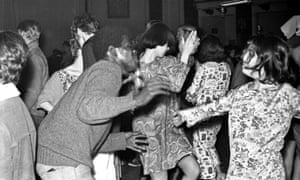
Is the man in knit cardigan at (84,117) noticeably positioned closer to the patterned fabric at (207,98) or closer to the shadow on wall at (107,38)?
the shadow on wall at (107,38)

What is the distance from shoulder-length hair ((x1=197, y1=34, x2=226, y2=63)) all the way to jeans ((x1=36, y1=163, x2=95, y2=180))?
2.20 metres

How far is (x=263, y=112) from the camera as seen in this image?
284 cm

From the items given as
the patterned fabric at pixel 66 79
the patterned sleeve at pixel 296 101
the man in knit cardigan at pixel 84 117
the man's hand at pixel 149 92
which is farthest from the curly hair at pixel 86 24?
the patterned sleeve at pixel 296 101

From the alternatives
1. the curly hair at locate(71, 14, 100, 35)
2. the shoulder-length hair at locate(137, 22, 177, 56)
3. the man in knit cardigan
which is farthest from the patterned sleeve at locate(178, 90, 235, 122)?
the curly hair at locate(71, 14, 100, 35)

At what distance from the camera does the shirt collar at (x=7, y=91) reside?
2.37 metres

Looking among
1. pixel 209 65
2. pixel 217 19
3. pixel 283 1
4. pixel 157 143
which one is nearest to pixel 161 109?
pixel 157 143

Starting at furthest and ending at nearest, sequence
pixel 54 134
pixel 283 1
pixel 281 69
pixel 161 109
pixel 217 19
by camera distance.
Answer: pixel 217 19, pixel 283 1, pixel 161 109, pixel 281 69, pixel 54 134

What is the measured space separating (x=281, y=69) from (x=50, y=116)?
1201 millimetres

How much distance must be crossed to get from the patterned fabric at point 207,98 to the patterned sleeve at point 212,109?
55.9 inches

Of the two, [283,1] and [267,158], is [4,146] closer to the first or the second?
[267,158]

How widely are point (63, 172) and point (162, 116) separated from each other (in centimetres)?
127

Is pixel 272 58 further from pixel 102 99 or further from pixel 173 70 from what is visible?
pixel 173 70

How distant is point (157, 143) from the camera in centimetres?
374

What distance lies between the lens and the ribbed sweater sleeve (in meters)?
2.44
